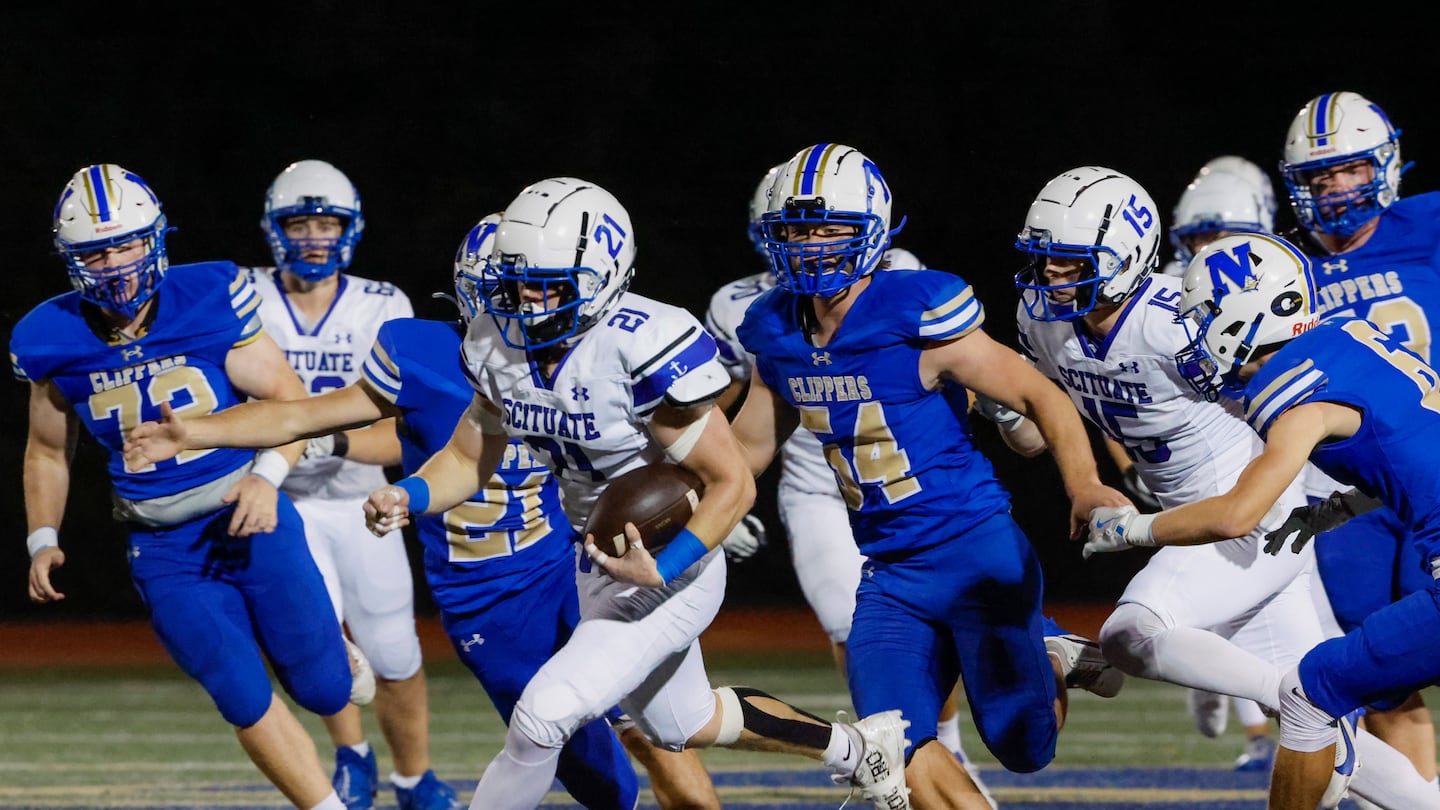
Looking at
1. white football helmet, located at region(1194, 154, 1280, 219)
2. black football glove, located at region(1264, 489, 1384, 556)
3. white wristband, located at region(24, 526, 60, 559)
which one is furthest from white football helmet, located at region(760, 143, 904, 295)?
white football helmet, located at region(1194, 154, 1280, 219)

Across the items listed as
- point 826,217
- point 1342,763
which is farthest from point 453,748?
point 1342,763

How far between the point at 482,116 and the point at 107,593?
3074 millimetres

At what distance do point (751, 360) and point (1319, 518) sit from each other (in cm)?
196

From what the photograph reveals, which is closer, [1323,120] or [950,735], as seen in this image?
[1323,120]

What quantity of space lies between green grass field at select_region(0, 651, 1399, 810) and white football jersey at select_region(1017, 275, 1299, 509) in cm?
124

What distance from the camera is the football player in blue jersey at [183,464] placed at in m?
4.16

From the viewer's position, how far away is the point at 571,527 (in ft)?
13.7

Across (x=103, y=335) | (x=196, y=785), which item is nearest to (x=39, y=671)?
(x=196, y=785)

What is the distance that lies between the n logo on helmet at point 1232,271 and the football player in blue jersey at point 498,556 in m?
1.59

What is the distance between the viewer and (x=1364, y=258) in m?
4.63

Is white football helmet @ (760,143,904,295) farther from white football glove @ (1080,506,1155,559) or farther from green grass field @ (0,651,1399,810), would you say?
green grass field @ (0,651,1399,810)

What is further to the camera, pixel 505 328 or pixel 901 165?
pixel 901 165

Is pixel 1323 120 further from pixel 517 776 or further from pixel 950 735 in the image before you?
pixel 517 776

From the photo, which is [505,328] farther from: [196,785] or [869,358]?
[196,785]
